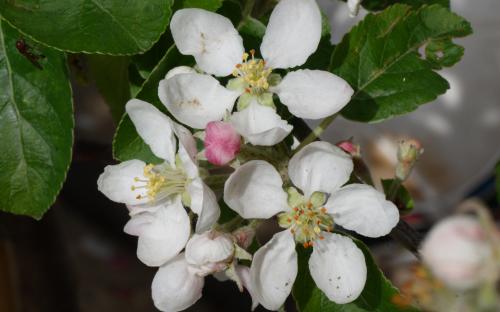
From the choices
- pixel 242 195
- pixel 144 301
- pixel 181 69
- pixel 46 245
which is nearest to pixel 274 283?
pixel 242 195

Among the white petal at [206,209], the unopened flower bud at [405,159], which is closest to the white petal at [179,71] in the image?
the white petal at [206,209]

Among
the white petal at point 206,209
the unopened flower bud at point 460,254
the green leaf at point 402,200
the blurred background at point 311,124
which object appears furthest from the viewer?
the blurred background at point 311,124

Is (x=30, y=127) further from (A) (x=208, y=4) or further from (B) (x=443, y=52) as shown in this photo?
(B) (x=443, y=52)

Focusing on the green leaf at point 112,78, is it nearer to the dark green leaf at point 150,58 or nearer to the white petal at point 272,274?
the dark green leaf at point 150,58

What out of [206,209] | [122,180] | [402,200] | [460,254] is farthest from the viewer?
[402,200]

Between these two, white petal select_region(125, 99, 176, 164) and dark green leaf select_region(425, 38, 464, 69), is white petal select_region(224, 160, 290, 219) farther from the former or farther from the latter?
dark green leaf select_region(425, 38, 464, 69)

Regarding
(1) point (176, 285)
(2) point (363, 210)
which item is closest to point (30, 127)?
(1) point (176, 285)

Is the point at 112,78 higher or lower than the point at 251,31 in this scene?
lower
